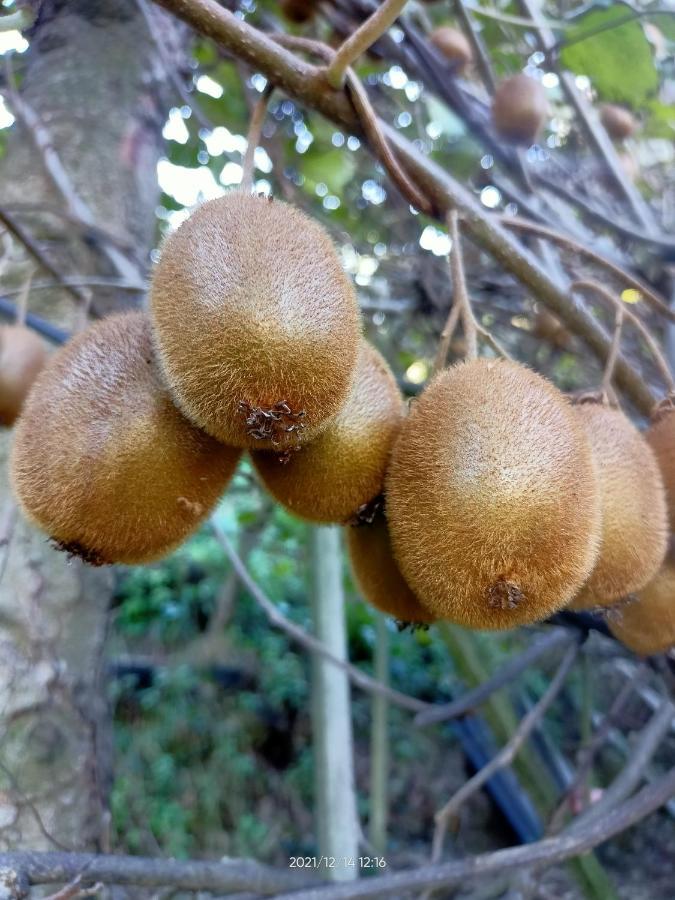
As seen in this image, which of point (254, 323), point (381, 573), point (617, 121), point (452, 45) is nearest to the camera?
point (254, 323)

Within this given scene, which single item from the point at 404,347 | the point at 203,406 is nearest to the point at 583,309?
the point at 203,406

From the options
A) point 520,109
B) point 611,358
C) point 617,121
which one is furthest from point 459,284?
point 617,121

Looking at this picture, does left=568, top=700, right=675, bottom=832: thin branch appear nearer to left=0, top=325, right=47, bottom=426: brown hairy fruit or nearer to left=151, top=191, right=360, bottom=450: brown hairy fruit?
left=151, top=191, right=360, bottom=450: brown hairy fruit

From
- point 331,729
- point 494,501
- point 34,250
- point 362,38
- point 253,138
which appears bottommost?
point 331,729

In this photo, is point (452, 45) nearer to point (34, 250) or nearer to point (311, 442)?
point (34, 250)

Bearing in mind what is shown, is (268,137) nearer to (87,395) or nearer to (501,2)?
(501,2)

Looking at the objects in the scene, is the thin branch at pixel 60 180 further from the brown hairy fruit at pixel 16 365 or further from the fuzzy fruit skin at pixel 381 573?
the fuzzy fruit skin at pixel 381 573
